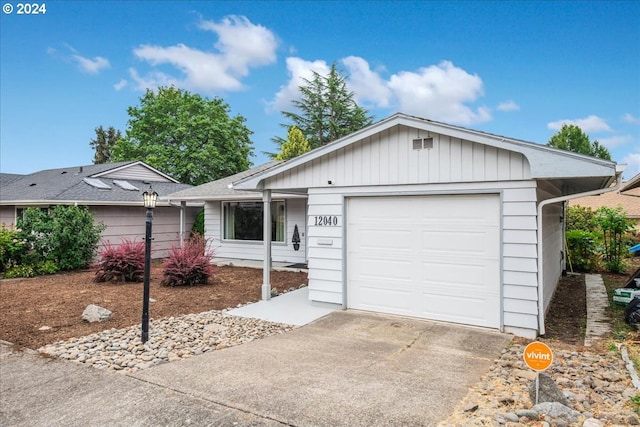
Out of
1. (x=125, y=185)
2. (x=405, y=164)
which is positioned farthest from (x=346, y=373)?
(x=125, y=185)

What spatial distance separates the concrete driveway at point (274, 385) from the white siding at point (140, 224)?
9439 millimetres

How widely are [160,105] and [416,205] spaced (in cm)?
2845

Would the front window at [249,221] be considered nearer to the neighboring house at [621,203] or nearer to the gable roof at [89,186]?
the gable roof at [89,186]

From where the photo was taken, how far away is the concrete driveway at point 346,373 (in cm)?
329

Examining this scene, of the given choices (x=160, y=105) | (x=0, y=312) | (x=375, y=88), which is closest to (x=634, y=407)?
(x=0, y=312)

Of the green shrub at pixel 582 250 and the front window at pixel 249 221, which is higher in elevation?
the front window at pixel 249 221

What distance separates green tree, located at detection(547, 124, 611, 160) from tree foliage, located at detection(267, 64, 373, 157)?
17.7 m

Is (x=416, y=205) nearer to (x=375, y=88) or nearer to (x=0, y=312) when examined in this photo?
(x=0, y=312)

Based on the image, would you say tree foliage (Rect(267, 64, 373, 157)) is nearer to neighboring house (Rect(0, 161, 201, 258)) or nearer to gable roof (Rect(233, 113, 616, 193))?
neighboring house (Rect(0, 161, 201, 258))

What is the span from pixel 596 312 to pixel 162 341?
7.14 m

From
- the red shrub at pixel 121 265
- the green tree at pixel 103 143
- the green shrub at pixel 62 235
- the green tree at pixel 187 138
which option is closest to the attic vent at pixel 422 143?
the red shrub at pixel 121 265

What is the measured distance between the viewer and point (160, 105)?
29859 millimetres

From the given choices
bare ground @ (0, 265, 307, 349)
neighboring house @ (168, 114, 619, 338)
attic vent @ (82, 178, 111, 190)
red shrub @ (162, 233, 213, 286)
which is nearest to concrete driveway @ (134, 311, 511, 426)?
neighboring house @ (168, 114, 619, 338)

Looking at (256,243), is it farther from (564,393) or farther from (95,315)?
(564,393)
